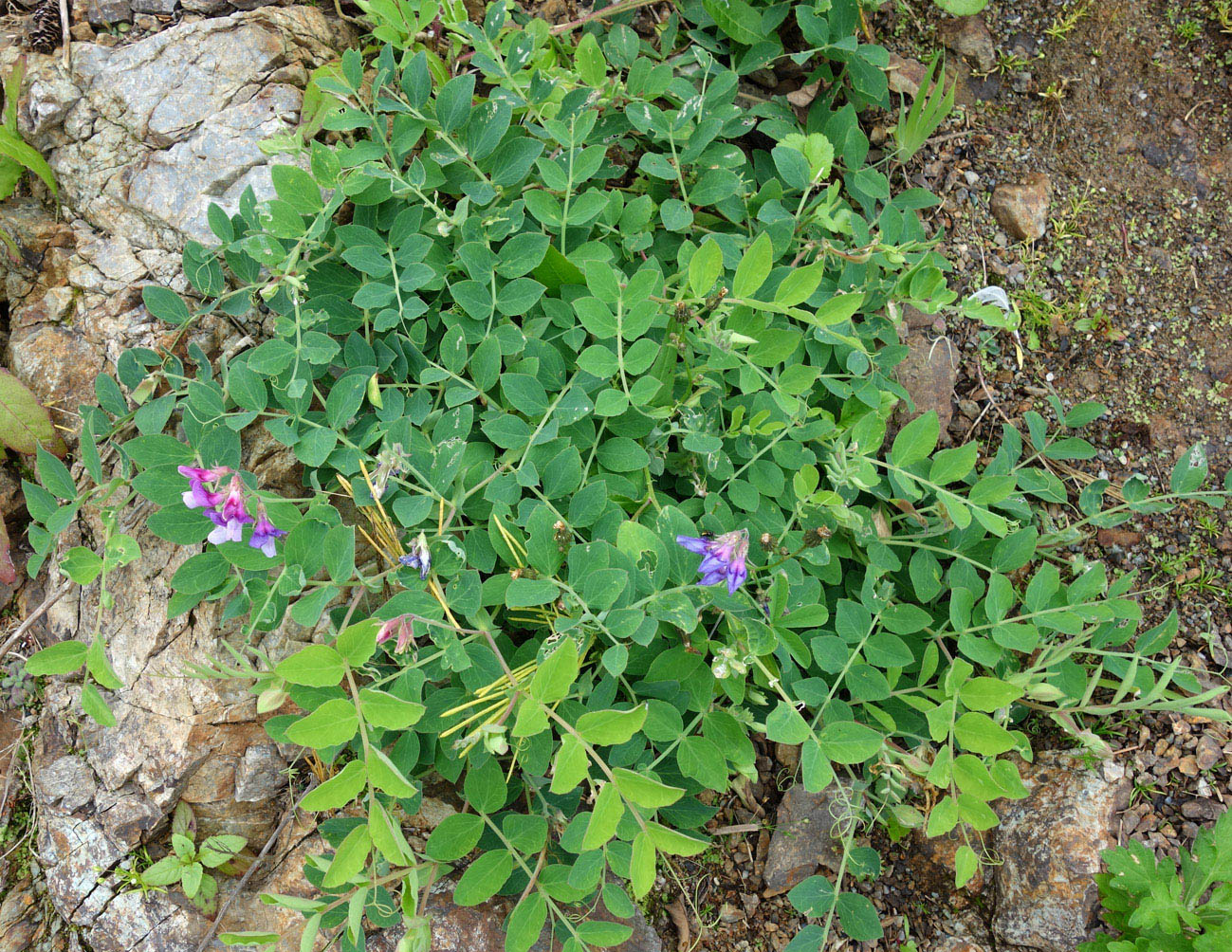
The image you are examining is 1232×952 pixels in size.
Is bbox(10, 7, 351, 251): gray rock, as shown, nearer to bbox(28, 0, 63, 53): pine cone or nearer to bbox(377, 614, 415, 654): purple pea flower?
bbox(28, 0, 63, 53): pine cone

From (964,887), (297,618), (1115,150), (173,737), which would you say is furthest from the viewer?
(1115,150)

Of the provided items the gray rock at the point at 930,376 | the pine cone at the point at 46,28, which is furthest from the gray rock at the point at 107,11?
the gray rock at the point at 930,376

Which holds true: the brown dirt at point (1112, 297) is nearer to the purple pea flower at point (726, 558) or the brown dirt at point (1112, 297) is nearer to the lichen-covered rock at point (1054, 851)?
the lichen-covered rock at point (1054, 851)

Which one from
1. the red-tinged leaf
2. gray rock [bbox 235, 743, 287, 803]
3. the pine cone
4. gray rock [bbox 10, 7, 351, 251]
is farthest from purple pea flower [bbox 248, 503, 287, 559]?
the pine cone

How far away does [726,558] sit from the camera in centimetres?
186

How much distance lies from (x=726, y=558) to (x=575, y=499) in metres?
0.43

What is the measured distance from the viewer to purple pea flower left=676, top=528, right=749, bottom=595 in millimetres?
1855

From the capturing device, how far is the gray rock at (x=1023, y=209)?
9.95 feet

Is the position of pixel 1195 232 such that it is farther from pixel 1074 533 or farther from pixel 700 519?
pixel 700 519

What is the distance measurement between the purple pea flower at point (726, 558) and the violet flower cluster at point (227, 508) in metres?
1.05

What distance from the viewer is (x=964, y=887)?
255 centimetres

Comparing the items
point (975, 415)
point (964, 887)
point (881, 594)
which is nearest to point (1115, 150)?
point (975, 415)

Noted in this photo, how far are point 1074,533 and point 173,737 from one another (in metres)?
2.76

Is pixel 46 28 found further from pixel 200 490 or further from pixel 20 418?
pixel 200 490
